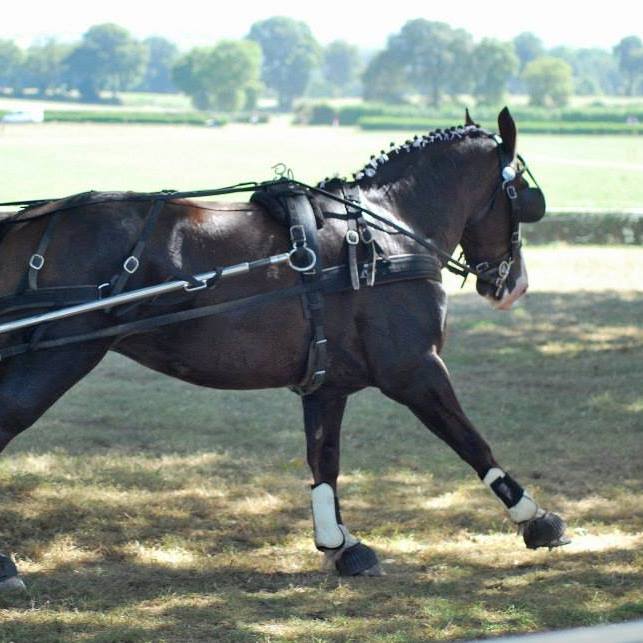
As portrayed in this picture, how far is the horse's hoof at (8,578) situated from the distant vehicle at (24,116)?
11.0 m

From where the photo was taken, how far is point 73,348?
534 cm

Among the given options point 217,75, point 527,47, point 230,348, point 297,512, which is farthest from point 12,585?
point 527,47

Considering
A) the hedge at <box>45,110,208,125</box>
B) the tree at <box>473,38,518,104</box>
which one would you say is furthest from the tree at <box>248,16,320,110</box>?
the tree at <box>473,38,518,104</box>

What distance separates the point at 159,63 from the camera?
36.1 meters

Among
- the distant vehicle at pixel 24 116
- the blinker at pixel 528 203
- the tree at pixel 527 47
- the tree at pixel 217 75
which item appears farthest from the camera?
the tree at pixel 527 47

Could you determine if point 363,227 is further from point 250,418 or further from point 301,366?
point 250,418

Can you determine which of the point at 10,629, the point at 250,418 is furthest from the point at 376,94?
the point at 10,629

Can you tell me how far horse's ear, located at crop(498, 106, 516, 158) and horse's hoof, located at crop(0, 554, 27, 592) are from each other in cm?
322

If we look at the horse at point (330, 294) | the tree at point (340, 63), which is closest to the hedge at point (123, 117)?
the horse at point (330, 294)

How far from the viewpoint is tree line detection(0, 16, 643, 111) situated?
81.2 ft

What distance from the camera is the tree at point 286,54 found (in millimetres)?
50406

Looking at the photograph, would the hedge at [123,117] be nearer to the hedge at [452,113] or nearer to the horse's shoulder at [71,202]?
the horse's shoulder at [71,202]

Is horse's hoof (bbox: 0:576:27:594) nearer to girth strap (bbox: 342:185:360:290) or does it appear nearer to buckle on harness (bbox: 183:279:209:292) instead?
buckle on harness (bbox: 183:279:209:292)

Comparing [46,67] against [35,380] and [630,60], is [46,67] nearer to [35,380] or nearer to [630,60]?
[35,380]
